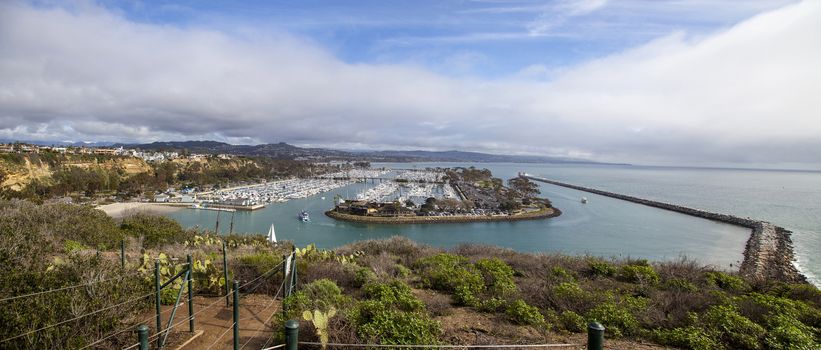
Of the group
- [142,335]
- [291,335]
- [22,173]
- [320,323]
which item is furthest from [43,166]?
[291,335]

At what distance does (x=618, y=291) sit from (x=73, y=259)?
25.0 ft

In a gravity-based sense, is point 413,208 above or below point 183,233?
below

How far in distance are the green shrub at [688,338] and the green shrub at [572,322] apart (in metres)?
0.77

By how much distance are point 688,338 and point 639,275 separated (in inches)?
130

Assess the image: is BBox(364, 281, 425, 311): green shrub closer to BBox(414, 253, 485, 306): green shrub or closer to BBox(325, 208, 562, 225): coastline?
BBox(414, 253, 485, 306): green shrub

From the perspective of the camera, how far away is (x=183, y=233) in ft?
38.9

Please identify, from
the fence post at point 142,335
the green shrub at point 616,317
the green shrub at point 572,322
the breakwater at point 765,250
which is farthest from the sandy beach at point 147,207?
the breakwater at point 765,250

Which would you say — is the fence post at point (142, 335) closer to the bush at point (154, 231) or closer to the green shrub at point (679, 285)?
the green shrub at point (679, 285)

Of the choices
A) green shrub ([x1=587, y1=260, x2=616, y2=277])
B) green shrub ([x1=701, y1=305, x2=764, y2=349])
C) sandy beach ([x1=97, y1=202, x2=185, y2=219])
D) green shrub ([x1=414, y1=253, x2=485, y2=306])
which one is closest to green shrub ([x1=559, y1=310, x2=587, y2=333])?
green shrub ([x1=414, y1=253, x2=485, y2=306])

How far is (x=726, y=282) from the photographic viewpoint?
7.07 meters

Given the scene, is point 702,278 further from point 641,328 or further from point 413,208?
point 413,208

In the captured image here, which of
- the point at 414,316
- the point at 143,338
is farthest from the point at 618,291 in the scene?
the point at 143,338

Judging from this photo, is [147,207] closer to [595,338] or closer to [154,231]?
[154,231]

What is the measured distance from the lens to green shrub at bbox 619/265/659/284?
6936mm
